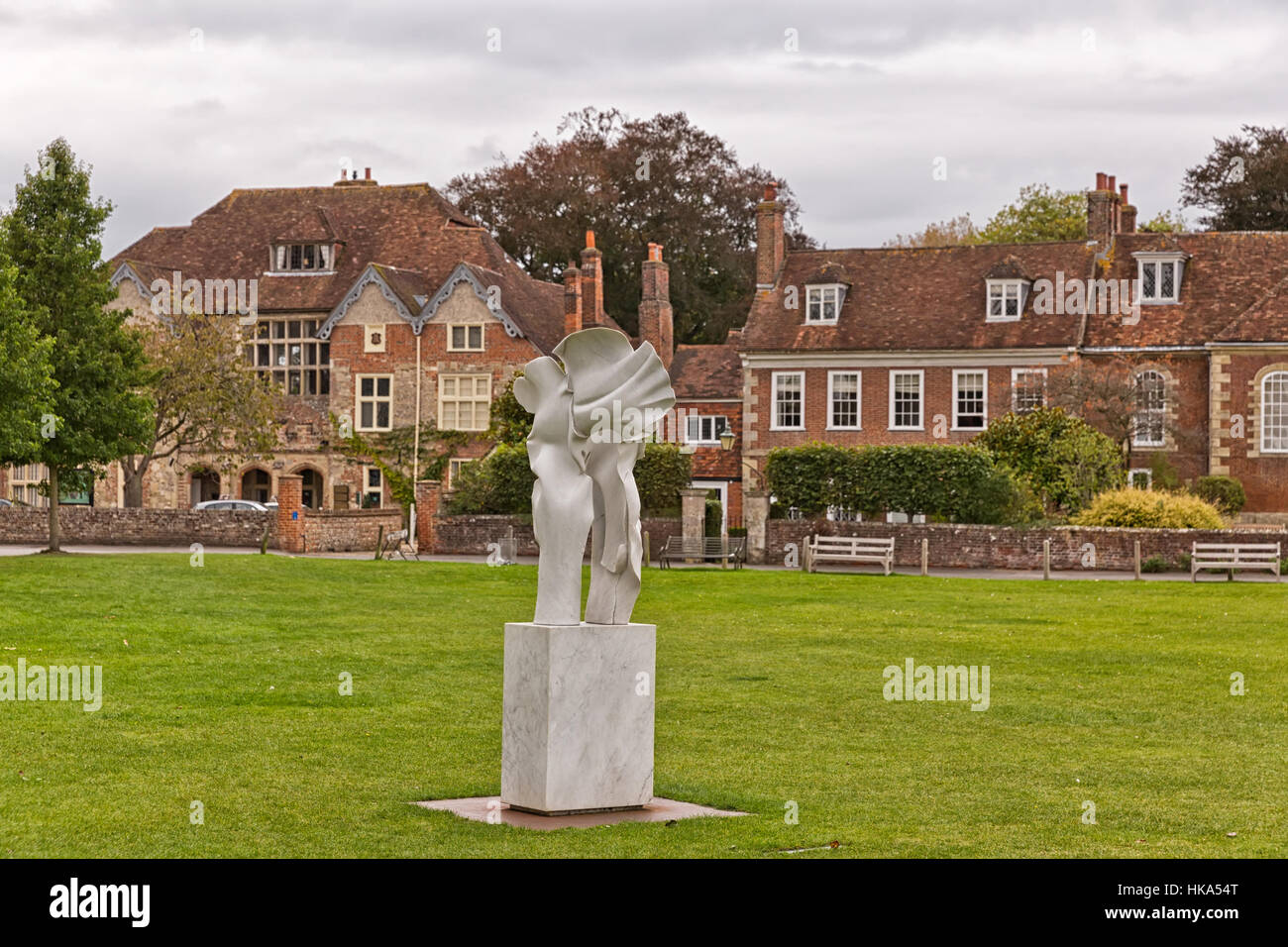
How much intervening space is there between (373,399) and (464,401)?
3.52 m

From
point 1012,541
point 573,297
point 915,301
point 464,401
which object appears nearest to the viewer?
point 1012,541

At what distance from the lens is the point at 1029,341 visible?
52219 mm

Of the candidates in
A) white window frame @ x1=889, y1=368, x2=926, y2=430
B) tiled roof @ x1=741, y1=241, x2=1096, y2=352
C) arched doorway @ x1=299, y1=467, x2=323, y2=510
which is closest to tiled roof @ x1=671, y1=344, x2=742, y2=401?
tiled roof @ x1=741, y1=241, x2=1096, y2=352

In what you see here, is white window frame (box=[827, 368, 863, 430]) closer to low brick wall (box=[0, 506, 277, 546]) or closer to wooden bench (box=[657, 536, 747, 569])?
wooden bench (box=[657, 536, 747, 569])

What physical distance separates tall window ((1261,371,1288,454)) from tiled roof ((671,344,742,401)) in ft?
56.9

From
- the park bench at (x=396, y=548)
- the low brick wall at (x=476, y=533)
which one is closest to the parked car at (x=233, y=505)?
the low brick wall at (x=476, y=533)

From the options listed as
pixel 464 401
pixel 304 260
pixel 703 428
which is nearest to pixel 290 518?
pixel 464 401

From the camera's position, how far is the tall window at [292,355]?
60.2 m

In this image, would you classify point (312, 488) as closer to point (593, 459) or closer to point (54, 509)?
point (54, 509)

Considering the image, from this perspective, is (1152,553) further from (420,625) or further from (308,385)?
(308,385)

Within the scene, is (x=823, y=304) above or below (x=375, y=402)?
above

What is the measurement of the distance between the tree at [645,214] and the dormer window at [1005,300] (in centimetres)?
1583

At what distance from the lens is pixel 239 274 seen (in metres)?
61.8

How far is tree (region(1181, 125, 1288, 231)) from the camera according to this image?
6241 cm
